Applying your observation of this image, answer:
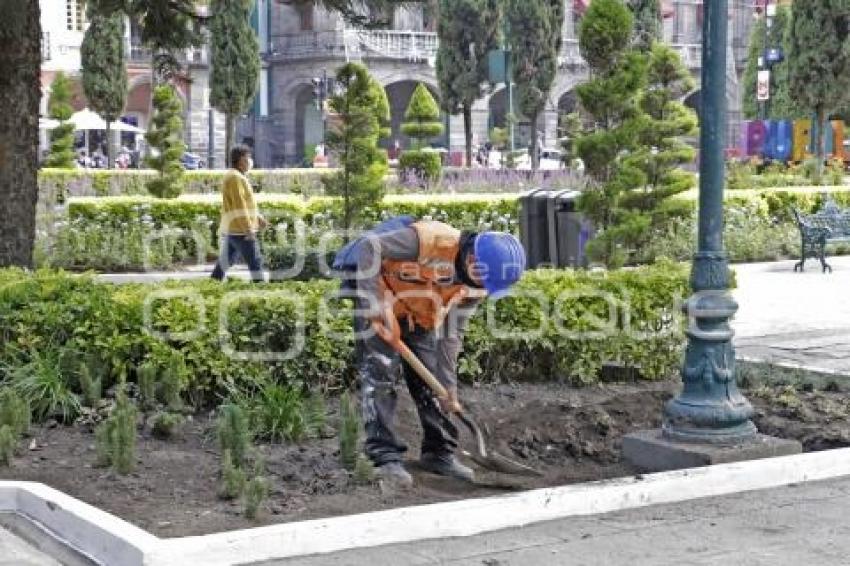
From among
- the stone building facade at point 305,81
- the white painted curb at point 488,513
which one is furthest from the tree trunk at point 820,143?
the stone building facade at point 305,81

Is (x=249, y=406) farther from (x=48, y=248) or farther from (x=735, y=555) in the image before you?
(x=48, y=248)

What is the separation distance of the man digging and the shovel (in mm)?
39

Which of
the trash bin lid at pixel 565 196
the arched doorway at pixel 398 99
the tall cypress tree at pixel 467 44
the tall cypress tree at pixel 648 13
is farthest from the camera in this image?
the arched doorway at pixel 398 99

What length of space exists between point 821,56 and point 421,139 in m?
8.32

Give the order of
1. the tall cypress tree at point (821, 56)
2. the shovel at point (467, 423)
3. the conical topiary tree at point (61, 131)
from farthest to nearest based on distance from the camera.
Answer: the conical topiary tree at point (61, 131)
the tall cypress tree at point (821, 56)
the shovel at point (467, 423)

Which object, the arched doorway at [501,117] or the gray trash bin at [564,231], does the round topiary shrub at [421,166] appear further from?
the arched doorway at [501,117]

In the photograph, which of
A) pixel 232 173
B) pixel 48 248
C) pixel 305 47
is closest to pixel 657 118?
pixel 232 173

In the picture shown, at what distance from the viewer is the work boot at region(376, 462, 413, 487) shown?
6340 mm

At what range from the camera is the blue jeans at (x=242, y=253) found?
45.3 feet

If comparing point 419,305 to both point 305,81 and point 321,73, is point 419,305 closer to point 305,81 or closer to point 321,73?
point 321,73

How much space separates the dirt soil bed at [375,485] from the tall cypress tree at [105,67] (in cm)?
2669

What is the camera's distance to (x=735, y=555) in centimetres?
550

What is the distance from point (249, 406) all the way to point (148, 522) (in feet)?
5.96

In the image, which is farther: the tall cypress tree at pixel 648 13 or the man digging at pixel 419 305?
the tall cypress tree at pixel 648 13
